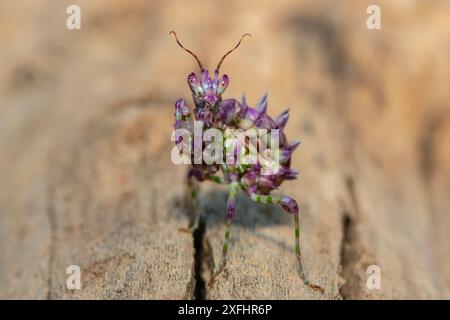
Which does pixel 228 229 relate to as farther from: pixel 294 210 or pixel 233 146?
pixel 233 146

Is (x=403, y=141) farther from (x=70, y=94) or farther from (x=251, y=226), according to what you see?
(x=70, y=94)

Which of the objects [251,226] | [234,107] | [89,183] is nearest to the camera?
[234,107]

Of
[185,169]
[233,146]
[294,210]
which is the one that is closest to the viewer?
[294,210]

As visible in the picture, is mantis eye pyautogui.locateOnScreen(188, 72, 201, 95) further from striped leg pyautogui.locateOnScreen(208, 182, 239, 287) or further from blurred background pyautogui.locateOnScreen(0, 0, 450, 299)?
blurred background pyautogui.locateOnScreen(0, 0, 450, 299)

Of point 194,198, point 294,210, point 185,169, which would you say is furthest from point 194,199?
point 294,210

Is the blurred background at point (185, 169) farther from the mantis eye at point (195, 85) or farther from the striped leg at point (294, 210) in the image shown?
the mantis eye at point (195, 85)

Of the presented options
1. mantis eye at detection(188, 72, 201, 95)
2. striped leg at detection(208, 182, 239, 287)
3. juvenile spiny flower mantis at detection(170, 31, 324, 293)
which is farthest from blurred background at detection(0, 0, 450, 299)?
mantis eye at detection(188, 72, 201, 95)

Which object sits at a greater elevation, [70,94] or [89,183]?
[70,94]
